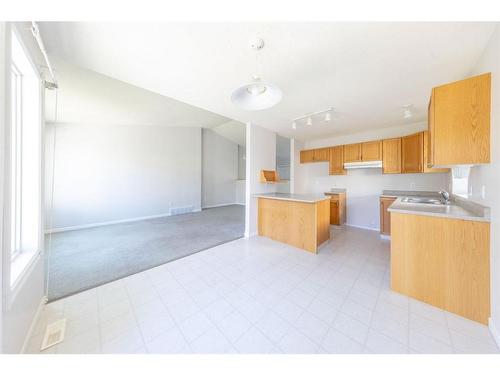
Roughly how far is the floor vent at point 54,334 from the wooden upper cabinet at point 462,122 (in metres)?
3.47

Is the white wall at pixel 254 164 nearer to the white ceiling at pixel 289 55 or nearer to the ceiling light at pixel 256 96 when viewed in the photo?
the white ceiling at pixel 289 55

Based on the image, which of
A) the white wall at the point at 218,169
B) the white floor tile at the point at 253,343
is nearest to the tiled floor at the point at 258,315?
the white floor tile at the point at 253,343

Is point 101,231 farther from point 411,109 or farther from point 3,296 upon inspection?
point 411,109

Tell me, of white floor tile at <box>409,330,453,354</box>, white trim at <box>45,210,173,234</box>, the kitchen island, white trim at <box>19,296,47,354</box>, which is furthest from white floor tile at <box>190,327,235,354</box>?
white trim at <box>45,210,173,234</box>

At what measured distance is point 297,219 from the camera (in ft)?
10.6

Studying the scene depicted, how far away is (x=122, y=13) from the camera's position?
37.0 inches

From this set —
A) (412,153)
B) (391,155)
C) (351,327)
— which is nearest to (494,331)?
(351,327)

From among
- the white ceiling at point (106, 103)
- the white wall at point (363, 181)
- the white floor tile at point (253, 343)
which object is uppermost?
the white ceiling at point (106, 103)

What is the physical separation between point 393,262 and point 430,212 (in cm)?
65

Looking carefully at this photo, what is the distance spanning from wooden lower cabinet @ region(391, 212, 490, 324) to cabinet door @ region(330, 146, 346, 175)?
2.67 m

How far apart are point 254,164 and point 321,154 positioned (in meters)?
2.12

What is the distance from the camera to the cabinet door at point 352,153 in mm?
4098

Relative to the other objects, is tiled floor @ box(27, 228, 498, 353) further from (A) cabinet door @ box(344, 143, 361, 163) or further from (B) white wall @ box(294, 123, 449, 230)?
(A) cabinet door @ box(344, 143, 361, 163)

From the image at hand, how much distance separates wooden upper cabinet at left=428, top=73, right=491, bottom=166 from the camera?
4.66ft
